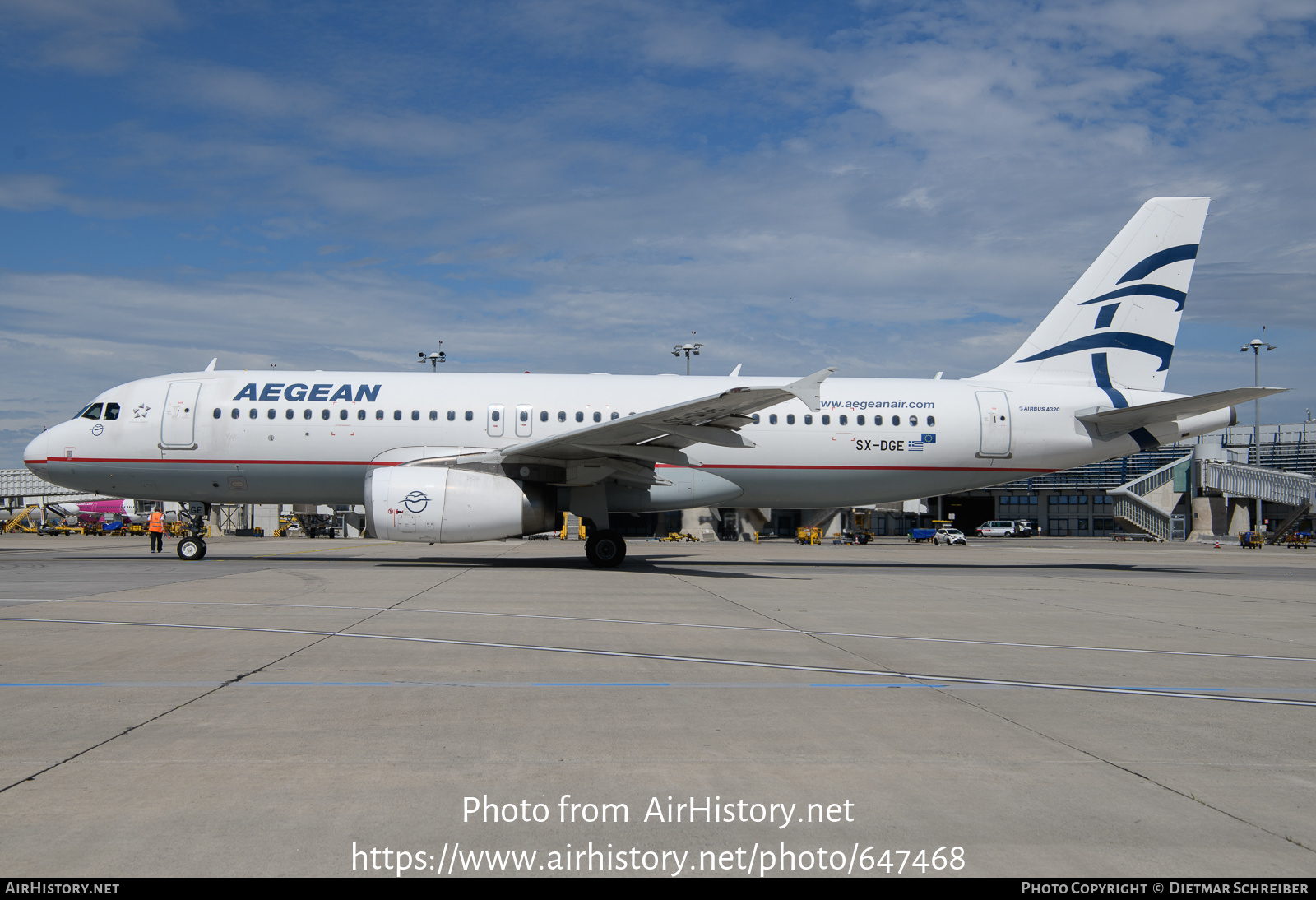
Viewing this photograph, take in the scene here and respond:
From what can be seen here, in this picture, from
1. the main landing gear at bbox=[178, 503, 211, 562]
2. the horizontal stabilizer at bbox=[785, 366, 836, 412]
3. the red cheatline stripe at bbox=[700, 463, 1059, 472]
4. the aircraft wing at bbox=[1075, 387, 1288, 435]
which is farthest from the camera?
the red cheatline stripe at bbox=[700, 463, 1059, 472]

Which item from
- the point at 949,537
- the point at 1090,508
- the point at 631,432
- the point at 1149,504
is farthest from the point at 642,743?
the point at 1090,508

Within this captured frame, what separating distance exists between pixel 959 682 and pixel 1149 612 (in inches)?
262

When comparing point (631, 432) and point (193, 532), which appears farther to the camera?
point (193, 532)

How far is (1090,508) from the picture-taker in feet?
272

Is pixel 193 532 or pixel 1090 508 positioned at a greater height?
pixel 1090 508

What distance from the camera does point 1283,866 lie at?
3164 millimetres

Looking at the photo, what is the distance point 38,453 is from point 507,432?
9847 mm

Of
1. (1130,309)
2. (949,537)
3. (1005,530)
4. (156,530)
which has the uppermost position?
(1130,309)

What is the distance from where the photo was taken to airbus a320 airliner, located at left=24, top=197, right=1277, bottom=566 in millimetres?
16891

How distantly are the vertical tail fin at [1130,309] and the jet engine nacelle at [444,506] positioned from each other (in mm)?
12139

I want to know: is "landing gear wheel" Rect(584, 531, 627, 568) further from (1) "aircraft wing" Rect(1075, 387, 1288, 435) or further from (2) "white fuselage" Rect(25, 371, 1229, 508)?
(1) "aircraft wing" Rect(1075, 387, 1288, 435)

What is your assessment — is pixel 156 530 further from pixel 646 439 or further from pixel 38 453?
pixel 646 439

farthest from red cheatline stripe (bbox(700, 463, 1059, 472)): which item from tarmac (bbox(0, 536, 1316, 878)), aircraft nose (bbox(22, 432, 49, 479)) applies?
aircraft nose (bbox(22, 432, 49, 479))

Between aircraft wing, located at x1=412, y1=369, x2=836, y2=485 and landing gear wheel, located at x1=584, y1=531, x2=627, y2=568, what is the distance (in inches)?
52.7
